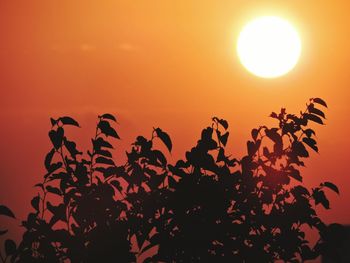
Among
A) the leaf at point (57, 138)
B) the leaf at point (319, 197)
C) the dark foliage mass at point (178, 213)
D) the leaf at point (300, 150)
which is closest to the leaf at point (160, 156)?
the dark foliage mass at point (178, 213)

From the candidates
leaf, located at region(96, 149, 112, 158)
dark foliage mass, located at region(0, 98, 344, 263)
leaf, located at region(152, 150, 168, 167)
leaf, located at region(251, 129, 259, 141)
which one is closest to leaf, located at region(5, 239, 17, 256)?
dark foliage mass, located at region(0, 98, 344, 263)

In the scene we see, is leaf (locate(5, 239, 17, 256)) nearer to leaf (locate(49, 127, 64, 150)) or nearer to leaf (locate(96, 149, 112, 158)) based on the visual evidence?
leaf (locate(49, 127, 64, 150))

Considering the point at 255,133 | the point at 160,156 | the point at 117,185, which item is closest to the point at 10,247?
the point at 117,185

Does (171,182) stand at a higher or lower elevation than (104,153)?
lower

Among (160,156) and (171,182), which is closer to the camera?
(171,182)

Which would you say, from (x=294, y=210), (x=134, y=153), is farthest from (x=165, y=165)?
(x=294, y=210)

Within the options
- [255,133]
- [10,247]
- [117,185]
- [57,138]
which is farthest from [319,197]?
[10,247]

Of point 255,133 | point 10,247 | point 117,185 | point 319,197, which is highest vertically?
point 255,133

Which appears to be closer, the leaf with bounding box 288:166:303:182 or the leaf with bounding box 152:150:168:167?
the leaf with bounding box 152:150:168:167

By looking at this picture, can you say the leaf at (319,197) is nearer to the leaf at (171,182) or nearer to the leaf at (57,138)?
the leaf at (171,182)

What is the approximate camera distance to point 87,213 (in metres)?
3.93

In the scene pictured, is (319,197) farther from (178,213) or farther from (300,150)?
(178,213)

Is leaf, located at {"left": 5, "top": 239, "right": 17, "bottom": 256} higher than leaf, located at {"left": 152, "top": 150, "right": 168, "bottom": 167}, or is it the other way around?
leaf, located at {"left": 152, "top": 150, "right": 168, "bottom": 167}

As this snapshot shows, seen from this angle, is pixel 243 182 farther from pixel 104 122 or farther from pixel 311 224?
pixel 104 122
